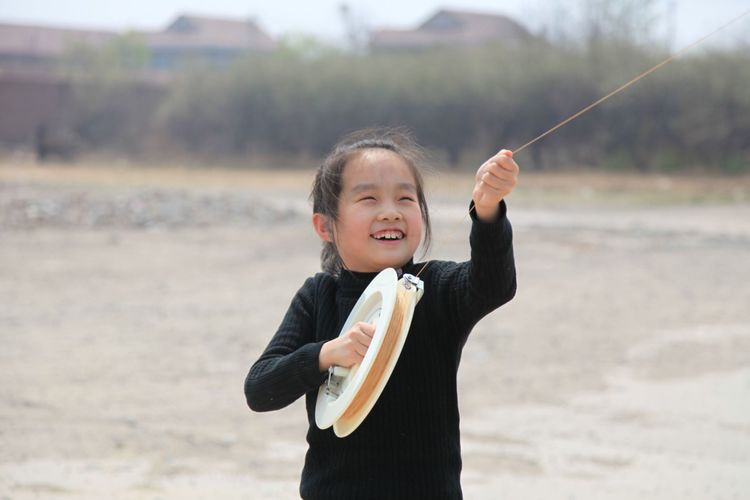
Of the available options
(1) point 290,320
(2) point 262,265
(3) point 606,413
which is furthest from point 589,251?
(1) point 290,320

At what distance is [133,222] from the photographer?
15828mm

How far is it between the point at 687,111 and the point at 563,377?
23.6m

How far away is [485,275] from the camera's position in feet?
7.09

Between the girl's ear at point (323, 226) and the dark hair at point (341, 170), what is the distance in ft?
0.04

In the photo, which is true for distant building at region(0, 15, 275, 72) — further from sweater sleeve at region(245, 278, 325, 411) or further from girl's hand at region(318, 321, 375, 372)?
girl's hand at region(318, 321, 375, 372)

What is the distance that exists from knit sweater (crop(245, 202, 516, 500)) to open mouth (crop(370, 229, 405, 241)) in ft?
0.27

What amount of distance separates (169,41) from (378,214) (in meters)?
87.6

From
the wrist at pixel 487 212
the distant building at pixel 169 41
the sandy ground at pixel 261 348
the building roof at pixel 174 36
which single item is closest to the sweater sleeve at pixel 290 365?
the wrist at pixel 487 212

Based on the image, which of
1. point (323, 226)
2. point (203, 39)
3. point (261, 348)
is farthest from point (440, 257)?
point (203, 39)

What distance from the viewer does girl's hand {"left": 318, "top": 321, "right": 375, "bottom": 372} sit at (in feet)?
6.81

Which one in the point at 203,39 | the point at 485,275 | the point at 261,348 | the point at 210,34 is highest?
the point at 210,34

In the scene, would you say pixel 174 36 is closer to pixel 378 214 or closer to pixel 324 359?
pixel 378 214

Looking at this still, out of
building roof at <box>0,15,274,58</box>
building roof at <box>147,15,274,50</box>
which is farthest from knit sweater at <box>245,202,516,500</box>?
building roof at <box>147,15,274,50</box>

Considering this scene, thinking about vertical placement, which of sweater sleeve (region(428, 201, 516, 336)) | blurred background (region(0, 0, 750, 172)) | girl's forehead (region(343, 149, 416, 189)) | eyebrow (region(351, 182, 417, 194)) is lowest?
sweater sleeve (region(428, 201, 516, 336))
